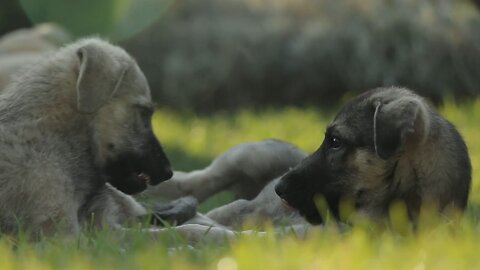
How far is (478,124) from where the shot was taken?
1152cm

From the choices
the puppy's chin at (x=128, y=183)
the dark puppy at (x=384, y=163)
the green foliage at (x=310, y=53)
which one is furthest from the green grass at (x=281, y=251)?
the green foliage at (x=310, y=53)

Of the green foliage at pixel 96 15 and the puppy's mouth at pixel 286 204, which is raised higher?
the puppy's mouth at pixel 286 204

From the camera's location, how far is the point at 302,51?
1400 centimetres

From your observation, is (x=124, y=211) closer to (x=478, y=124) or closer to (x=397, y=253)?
(x=397, y=253)

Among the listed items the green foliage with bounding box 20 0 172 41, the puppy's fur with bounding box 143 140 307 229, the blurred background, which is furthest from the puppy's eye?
the blurred background

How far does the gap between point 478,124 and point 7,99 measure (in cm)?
641

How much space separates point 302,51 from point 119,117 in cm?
801

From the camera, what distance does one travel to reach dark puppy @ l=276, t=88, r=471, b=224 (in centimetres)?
572

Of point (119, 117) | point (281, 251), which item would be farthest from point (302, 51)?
point (281, 251)

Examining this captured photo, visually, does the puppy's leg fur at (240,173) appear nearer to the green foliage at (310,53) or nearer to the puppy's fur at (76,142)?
the puppy's fur at (76,142)

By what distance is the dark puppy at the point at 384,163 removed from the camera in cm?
572

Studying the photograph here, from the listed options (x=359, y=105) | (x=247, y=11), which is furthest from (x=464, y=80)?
(x=359, y=105)

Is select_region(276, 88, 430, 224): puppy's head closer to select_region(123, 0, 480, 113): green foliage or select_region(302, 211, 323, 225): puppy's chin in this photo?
select_region(302, 211, 323, 225): puppy's chin

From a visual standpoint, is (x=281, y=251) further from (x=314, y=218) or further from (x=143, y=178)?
(x=143, y=178)
